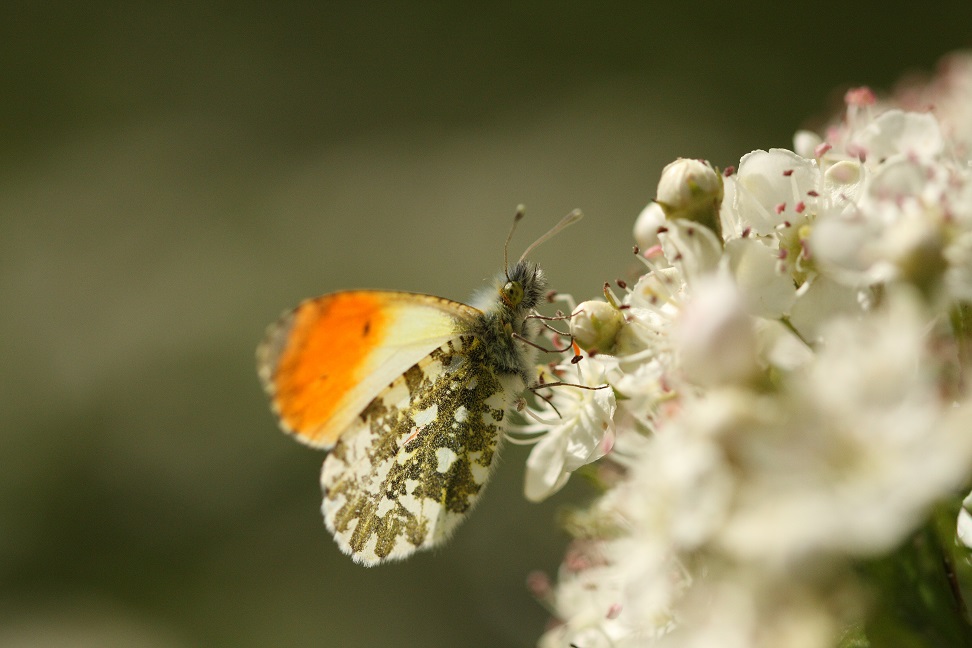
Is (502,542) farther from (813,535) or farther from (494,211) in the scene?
(813,535)

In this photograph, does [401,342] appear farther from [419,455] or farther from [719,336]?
[719,336]

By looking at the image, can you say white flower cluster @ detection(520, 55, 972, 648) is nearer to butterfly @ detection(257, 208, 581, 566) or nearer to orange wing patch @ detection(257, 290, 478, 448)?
butterfly @ detection(257, 208, 581, 566)

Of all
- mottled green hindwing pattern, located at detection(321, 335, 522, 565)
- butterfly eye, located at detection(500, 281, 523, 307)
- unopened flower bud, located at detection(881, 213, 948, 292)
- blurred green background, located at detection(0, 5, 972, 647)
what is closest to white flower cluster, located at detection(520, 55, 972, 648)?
unopened flower bud, located at detection(881, 213, 948, 292)

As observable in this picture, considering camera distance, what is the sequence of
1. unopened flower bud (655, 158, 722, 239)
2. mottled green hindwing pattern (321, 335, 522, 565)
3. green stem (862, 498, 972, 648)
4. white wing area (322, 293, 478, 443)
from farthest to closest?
white wing area (322, 293, 478, 443) → mottled green hindwing pattern (321, 335, 522, 565) → unopened flower bud (655, 158, 722, 239) → green stem (862, 498, 972, 648)

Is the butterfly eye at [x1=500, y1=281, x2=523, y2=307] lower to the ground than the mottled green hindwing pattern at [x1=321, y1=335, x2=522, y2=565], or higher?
higher

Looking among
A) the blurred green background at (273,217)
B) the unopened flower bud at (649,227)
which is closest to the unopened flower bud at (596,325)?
the unopened flower bud at (649,227)

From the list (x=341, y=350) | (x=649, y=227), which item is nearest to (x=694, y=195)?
(x=649, y=227)

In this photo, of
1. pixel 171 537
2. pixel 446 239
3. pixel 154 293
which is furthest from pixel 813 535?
pixel 154 293

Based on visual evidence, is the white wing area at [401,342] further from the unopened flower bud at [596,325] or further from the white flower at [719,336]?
the white flower at [719,336]
